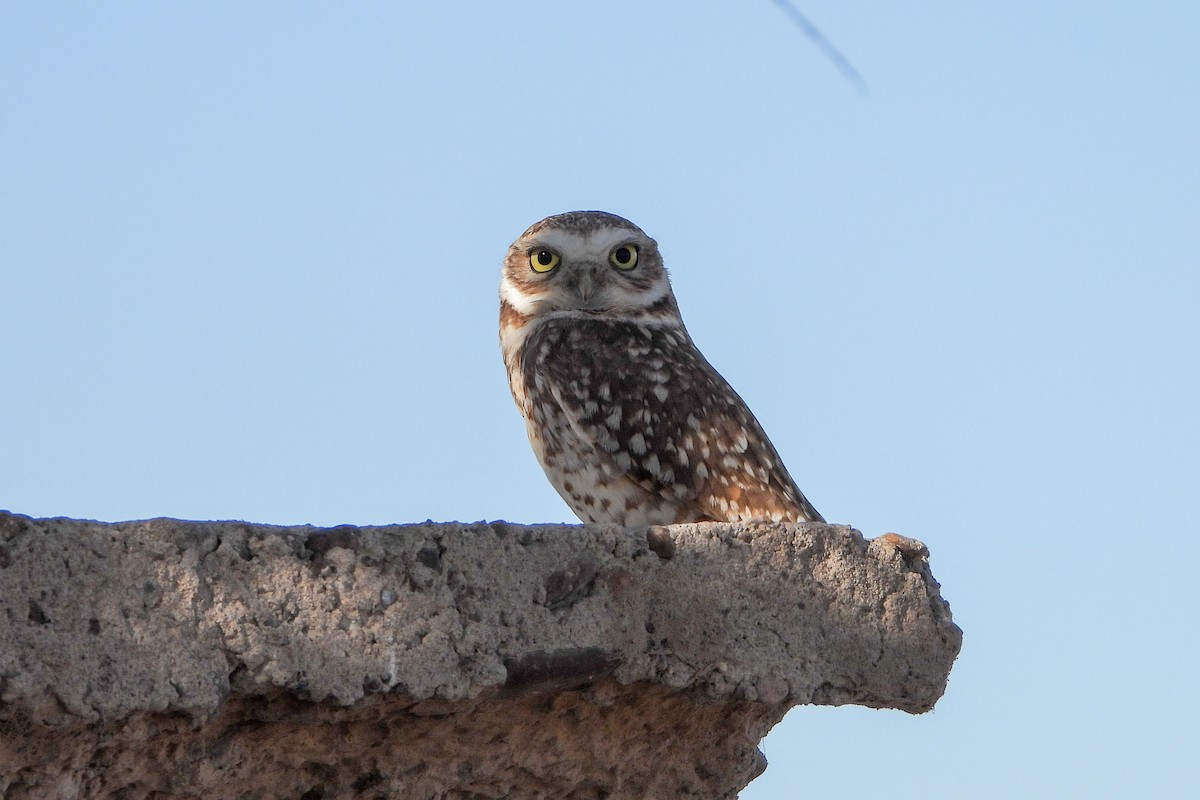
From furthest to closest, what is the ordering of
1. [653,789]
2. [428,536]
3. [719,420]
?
[719,420]
[653,789]
[428,536]

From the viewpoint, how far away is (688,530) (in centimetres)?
362

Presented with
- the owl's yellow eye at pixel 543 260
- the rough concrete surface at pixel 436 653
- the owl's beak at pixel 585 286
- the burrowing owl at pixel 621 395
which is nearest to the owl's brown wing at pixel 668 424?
the burrowing owl at pixel 621 395

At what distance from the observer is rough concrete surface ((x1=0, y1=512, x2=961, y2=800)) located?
2900 mm

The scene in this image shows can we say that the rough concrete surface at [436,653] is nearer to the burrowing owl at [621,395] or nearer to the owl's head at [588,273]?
the burrowing owl at [621,395]

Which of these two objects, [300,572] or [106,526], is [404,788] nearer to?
[300,572]

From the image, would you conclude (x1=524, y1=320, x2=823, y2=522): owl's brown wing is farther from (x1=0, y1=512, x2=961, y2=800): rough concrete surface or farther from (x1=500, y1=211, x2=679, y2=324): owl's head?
(x1=0, y1=512, x2=961, y2=800): rough concrete surface

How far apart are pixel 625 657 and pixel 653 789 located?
0.57 m

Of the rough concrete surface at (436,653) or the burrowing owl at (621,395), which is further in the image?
the burrowing owl at (621,395)

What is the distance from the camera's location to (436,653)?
10.5 feet

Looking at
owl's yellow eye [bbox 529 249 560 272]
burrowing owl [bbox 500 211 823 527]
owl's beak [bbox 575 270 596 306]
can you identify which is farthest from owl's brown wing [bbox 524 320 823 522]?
owl's yellow eye [bbox 529 249 560 272]

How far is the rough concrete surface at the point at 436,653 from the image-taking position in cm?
290

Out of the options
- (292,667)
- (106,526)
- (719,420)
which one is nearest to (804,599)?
(292,667)

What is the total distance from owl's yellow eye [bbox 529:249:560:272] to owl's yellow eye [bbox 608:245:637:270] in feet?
0.73

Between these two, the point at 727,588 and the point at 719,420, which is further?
the point at 719,420
